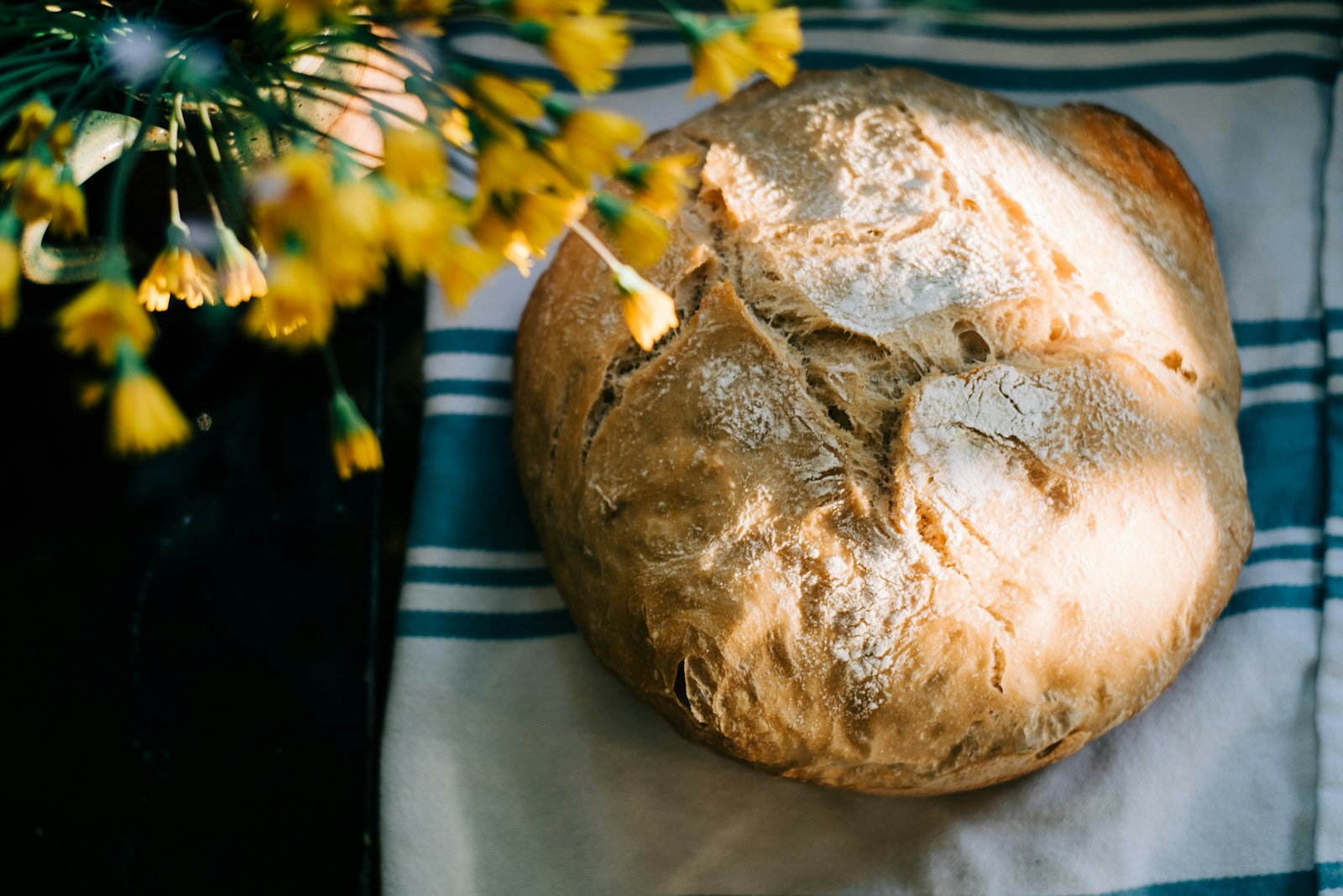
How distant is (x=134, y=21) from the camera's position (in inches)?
23.7

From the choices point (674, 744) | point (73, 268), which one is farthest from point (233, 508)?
point (674, 744)

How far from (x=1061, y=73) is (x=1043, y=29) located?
0.19ft

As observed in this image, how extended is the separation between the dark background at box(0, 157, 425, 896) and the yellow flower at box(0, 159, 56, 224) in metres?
0.53

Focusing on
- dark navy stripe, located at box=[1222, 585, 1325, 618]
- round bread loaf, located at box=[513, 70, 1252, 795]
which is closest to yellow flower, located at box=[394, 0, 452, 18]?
round bread loaf, located at box=[513, 70, 1252, 795]

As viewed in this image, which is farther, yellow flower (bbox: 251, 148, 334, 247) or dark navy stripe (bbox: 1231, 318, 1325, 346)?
dark navy stripe (bbox: 1231, 318, 1325, 346)

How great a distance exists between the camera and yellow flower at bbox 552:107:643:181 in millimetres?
461

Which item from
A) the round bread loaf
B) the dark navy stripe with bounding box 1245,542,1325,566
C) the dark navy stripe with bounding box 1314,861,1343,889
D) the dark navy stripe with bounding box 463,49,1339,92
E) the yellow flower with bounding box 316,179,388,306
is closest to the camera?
the yellow flower with bounding box 316,179,388,306

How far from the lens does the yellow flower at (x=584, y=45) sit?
45 cm

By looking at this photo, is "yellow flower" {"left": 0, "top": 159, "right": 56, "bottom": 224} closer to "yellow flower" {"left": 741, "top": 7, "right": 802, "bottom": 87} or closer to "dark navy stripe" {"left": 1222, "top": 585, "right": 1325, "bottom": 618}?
"yellow flower" {"left": 741, "top": 7, "right": 802, "bottom": 87}

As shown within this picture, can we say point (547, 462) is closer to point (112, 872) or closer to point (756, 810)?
point (756, 810)

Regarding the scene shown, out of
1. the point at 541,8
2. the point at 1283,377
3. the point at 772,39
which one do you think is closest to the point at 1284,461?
the point at 1283,377

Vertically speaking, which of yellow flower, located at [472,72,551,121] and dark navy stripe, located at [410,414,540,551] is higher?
yellow flower, located at [472,72,551,121]

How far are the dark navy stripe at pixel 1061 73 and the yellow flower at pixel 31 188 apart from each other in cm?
72

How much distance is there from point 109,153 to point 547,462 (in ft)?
1.32
